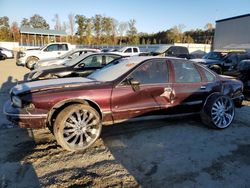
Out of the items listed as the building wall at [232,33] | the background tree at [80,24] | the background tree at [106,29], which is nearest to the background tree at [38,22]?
the background tree at [80,24]

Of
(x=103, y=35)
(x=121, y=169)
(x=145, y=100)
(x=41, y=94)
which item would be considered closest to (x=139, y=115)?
(x=145, y=100)

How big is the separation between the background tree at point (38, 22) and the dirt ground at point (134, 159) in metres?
76.4

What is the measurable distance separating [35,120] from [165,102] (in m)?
2.42

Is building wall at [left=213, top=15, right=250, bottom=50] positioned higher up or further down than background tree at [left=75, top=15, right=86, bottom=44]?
further down

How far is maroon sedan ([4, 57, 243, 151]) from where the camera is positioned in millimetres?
3840

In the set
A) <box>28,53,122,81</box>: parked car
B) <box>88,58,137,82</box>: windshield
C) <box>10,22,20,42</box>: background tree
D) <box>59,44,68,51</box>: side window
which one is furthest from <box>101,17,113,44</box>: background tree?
<box>88,58,137,82</box>: windshield

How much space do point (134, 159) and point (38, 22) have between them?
79694 mm

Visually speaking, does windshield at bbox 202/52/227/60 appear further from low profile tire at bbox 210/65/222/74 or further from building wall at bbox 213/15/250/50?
building wall at bbox 213/15/250/50

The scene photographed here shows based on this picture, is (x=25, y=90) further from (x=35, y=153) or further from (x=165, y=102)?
(x=165, y=102)

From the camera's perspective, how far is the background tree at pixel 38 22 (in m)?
73.8

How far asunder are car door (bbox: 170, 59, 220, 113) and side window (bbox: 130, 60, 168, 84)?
23 centimetres

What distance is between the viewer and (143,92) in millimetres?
4438

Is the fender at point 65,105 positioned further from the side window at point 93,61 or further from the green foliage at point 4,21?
the green foliage at point 4,21

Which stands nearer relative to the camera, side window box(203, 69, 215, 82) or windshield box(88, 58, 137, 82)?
windshield box(88, 58, 137, 82)
